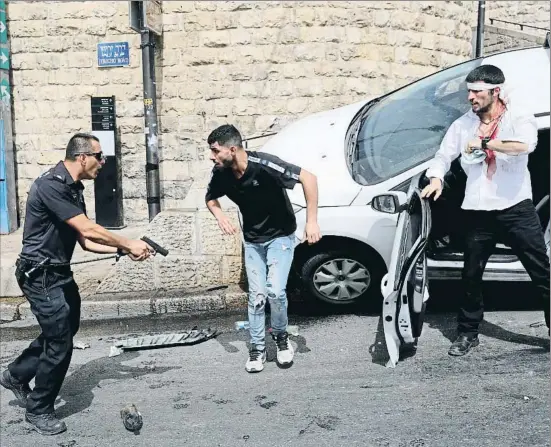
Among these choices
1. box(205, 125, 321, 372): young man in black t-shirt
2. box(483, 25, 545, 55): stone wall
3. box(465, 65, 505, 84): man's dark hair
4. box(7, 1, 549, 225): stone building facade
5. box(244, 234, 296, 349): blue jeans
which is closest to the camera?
box(465, 65, 505, 84): man's dark hair

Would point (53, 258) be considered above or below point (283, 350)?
above

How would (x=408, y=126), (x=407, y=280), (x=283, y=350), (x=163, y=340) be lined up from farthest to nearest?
(x=408, y=126)
(x=163, y=340)
(x=283, y=350)
(x=407, y=280)

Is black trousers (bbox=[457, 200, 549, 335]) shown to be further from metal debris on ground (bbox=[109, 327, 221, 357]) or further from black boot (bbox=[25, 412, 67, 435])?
black boot (bbox=[25, 412, 67, 435])

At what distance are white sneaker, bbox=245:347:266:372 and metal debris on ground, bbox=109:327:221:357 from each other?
816 millimetres

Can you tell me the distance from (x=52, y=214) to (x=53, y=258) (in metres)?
0.28

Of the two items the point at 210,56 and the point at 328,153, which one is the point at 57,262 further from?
the point at 210,56

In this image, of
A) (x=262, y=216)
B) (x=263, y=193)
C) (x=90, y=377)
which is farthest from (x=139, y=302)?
(x=263, y=193)

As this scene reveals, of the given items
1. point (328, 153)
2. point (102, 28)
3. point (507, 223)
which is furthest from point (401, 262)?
point (102, 28)

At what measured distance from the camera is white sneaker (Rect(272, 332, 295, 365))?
4.91 m

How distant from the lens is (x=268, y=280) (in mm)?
4859

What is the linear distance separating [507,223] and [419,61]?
6.87 m

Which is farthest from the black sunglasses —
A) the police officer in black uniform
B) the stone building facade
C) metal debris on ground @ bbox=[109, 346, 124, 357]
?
A: the stone building facade

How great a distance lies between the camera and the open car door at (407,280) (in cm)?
462

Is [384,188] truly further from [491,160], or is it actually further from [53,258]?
[53,258]
